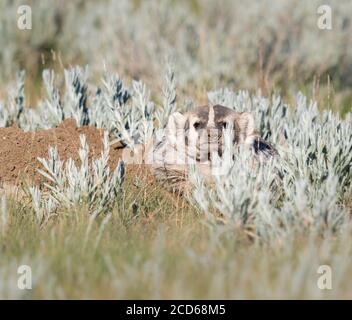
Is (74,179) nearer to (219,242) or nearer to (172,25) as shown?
(219,242)

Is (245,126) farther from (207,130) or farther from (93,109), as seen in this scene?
(93,109)

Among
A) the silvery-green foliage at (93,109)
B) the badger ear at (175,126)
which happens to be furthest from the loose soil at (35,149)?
the badger ear at (175,126)

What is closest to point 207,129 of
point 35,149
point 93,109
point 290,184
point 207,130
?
point 207,130

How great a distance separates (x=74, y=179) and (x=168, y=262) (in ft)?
4.21

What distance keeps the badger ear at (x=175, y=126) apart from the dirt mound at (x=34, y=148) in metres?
0.54

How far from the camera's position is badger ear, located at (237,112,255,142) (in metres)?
4.93

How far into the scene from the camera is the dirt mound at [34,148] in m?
5.03

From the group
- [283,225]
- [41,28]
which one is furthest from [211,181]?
[41,28]

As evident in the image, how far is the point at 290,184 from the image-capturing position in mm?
4703

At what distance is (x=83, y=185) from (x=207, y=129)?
88 cm

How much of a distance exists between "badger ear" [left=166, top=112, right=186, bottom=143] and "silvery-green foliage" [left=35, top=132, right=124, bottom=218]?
44 cm

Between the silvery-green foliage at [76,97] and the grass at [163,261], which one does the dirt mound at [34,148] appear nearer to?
the silvery-green foliage at [76,97]

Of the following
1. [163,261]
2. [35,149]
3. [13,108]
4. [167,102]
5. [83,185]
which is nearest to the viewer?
[163,261]

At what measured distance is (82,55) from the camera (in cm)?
977
